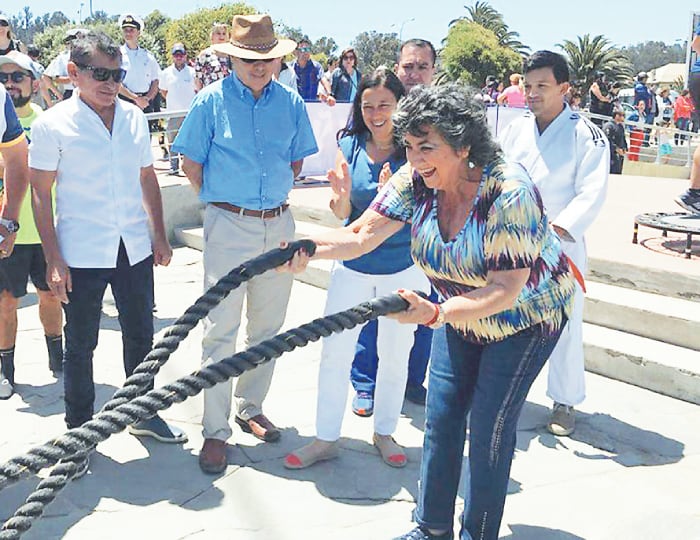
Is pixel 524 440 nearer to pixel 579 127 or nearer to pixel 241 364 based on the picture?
pixel 579 127

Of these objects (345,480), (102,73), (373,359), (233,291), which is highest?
(102,73)

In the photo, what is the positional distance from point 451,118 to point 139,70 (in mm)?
7900

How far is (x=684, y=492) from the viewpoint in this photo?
3.70 metres

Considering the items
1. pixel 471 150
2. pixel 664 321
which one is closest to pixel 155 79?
pixel 664 321

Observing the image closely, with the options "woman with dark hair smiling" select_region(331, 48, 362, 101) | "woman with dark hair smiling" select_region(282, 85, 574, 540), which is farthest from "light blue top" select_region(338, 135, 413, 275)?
"woman with dark hair smiling" select_region(331, 48, 362, 101)

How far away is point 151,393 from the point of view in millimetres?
2094

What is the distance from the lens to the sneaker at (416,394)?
471cm

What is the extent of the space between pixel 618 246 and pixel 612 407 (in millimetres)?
2286

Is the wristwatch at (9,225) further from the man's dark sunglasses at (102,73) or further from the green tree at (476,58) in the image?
the green tree at (476,58)

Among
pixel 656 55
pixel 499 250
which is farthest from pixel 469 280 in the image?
pixel 656 55

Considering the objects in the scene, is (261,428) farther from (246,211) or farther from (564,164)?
(564,164)

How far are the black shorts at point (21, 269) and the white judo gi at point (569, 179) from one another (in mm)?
2828

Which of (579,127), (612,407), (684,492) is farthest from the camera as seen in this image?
(612,407)

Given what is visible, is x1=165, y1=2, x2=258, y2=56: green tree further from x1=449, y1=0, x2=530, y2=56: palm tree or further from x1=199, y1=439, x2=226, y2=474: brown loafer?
x1=199, y1=439, x2=226, y2=474: brown loafer
